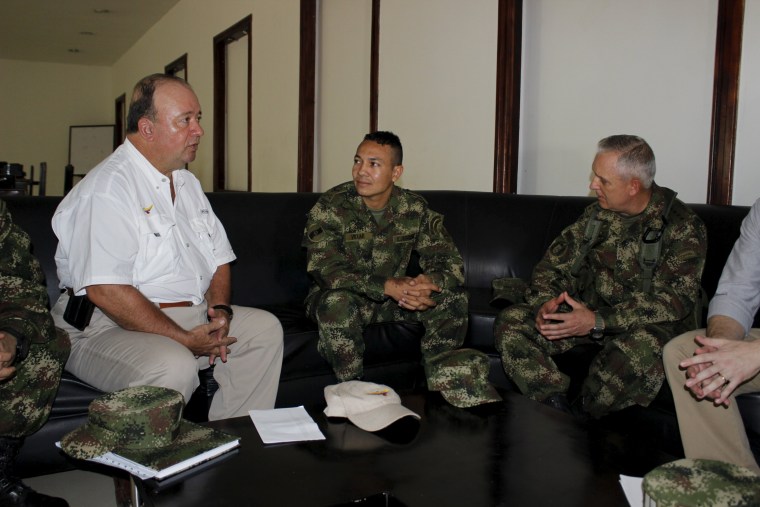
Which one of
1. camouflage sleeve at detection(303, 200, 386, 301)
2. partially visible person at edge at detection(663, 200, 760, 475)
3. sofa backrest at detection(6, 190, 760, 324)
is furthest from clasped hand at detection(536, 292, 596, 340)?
camouflage sleeve at detection(303, 200, 386, 301)

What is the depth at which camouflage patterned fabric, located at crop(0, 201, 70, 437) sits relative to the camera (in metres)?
1.75

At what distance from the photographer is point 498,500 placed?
1220 mm

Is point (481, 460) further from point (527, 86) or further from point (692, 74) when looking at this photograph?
point (527, 86)

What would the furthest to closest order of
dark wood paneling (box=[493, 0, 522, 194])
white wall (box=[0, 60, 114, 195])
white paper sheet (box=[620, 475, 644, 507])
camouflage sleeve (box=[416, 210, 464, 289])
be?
white wall (box=[0, 60, 114, 195]) → dark wood paneling (box=[493, 0, 522, 194]) → camouflage sleeve (box=[416, 210, 464, 289]) → white paper sheet (box=[620, 475, 644, 507])

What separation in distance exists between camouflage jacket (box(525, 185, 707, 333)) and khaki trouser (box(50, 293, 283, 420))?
101cm

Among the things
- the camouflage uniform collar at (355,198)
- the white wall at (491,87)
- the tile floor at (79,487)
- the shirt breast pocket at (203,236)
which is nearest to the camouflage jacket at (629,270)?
the white wall at (491,87)

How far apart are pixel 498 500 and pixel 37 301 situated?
1.38 metres

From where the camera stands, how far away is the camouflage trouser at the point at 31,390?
174 centimetres

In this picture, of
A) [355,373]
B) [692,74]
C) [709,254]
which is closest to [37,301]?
[355,373]

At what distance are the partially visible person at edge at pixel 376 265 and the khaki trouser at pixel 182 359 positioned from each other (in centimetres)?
27

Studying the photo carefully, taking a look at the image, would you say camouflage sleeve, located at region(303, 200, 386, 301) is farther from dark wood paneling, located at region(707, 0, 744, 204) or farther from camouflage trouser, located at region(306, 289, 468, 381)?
dark wood paneling, located at region(707, 0, 744, 204)

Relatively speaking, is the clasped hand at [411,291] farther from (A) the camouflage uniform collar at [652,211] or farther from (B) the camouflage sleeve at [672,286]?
(A) the camouflage uniform collar at [652,211]

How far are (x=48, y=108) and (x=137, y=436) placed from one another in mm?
12848

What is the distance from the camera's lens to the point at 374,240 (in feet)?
9.39
